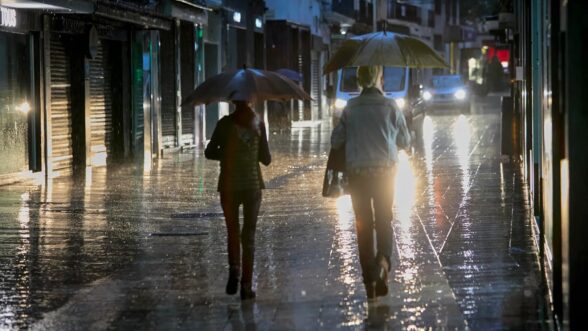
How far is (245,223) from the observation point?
32.7 feet

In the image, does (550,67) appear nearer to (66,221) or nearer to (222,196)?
(222,196)

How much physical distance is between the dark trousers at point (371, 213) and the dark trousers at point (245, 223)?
75 cm

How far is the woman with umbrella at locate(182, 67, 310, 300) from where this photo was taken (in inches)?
385

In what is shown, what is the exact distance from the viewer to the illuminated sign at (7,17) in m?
20.4

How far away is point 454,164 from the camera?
2412cm

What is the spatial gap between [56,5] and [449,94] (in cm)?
3884

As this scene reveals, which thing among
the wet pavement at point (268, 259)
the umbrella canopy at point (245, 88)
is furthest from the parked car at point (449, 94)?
the umbrella canopy at point (245, 88)

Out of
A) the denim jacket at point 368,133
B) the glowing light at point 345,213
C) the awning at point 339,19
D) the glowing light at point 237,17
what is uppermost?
the awning at point 339,19

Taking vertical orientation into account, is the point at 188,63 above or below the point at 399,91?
above

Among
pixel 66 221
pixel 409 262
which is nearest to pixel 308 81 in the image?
pixel 66 221

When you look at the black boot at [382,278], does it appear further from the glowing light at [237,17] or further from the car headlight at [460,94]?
the car headlight at [460,94]

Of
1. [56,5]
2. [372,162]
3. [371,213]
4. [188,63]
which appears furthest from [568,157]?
[188,63]

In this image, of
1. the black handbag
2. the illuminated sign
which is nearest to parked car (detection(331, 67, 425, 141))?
the illuminated sign

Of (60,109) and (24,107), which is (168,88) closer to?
(60,109)
